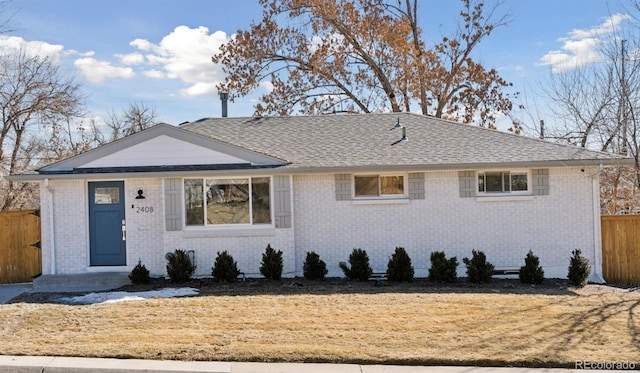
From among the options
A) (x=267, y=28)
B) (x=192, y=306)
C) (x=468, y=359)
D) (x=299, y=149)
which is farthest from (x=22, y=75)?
(x=468, y=359)

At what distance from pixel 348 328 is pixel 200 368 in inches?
100

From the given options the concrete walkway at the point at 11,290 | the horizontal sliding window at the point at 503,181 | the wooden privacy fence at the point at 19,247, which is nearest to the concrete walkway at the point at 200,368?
the concrete walkway at the point at 11,290

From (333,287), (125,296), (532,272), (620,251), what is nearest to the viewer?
(125,296)

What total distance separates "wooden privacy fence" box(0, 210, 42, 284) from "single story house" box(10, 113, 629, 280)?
137 centimetres

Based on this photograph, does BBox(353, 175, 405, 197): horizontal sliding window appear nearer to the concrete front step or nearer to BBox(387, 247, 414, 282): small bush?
BBox(387, 247, 414, 282): small bush

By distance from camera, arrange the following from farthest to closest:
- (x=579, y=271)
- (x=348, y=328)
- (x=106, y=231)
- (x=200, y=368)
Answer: (x=106, y=231) < (x=579, y=271) < (x=348, y=328) < (x=200, y=368)

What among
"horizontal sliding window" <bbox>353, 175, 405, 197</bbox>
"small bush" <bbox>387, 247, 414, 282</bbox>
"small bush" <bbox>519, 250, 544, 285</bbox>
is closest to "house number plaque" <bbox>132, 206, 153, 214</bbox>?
"horizontal sliding window" <bbox>353, 175, 405, 197</bbox>

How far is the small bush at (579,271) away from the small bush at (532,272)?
63 cm

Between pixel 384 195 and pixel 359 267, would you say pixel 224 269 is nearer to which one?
pixel 359 267

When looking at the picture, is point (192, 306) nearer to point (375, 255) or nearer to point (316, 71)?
point (375, 255)

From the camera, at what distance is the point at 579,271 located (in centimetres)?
1251

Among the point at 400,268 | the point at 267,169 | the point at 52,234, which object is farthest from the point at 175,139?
the point at 400,268

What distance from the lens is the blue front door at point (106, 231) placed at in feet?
44.9

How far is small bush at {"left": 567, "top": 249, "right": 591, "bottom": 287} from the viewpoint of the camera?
41.0 ft
